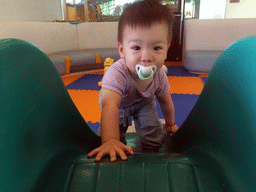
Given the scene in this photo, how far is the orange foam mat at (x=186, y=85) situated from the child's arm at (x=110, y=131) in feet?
4.16

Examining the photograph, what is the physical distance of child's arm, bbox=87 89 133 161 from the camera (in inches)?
19.5

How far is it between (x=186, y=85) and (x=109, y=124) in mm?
1585

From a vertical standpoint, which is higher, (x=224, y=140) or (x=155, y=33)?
(x=155, y=33)

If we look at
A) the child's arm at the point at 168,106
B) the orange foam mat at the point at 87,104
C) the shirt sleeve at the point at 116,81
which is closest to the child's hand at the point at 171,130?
the child's arm at the point at 168,106

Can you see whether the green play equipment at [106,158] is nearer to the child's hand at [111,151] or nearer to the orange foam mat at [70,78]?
the child's hand at [111,151]

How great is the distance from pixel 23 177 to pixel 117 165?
19cm

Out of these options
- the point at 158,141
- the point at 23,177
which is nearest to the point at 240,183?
the point at 23,177

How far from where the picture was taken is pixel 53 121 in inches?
19.5

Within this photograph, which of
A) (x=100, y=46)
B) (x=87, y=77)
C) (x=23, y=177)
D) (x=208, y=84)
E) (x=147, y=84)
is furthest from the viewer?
(x=100, y=46)

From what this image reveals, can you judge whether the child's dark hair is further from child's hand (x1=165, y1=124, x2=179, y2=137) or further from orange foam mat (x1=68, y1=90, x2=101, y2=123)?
orange foam mat (x1=68, y1=90, x2=101, y2=123)

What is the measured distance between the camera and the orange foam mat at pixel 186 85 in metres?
1.86

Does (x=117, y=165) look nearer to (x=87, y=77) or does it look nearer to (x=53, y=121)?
(x=53, y=121)

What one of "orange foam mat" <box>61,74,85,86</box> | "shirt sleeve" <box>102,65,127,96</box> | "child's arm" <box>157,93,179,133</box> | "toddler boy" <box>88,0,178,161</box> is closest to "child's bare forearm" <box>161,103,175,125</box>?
"child's arm" <box>157,93,179,133</box>

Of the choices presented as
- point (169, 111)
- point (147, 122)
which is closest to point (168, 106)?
point (169, 111)
